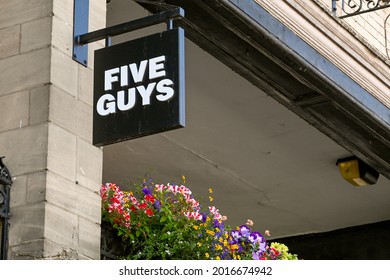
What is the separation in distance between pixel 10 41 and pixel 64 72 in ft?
1.62

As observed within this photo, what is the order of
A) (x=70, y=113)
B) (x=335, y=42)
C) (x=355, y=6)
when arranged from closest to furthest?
1. (x=70, y=113)
2. (x=335, y=42)
3. (x=355, y=6)

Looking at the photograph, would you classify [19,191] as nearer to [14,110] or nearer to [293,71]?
[14,110]

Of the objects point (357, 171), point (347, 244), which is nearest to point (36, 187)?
point (357, 171)

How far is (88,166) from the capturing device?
770 centimetres

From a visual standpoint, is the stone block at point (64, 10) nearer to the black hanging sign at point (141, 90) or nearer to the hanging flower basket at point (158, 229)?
the black hanging sign at point (141, 90)

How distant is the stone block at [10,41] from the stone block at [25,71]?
2.0 inches

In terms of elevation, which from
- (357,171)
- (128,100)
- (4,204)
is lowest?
(4,204)

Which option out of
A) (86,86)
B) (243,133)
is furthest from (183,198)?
(243,133)

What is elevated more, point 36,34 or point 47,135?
point 36,34

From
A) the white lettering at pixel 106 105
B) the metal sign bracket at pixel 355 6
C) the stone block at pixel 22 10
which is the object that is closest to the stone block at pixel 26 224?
the white lettering at pixel 106 105

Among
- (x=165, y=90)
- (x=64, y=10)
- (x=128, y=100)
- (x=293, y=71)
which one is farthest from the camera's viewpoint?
(x=293, y=71)

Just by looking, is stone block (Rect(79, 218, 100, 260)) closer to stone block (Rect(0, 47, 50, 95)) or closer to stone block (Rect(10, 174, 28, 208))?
stone block (Rect(10, 174, 28, 208))

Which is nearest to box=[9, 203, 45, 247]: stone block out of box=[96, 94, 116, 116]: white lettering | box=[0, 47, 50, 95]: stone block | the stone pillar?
the stone pillar

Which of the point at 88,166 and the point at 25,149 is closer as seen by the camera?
the point at 25,149
